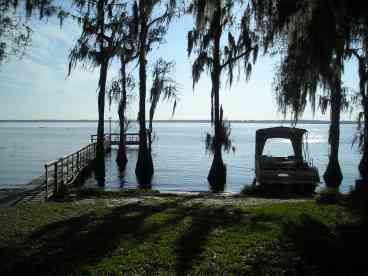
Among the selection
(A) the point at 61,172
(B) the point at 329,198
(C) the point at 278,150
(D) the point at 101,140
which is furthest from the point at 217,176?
(C) the point at 278,150

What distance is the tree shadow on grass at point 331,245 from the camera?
574 cm

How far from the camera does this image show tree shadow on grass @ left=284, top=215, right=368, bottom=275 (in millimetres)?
5738

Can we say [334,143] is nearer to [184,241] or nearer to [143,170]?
[143,170]

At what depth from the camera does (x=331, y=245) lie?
253 inches

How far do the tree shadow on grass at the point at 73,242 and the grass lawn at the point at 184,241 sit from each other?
0.04ft

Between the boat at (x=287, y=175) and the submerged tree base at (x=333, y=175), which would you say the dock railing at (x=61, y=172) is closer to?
the boat at (x=287, y=175)

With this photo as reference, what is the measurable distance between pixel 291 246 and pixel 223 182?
15711 mm

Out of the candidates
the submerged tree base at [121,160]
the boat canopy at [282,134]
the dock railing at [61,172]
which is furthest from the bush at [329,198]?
the submerged tree base at [121,160]

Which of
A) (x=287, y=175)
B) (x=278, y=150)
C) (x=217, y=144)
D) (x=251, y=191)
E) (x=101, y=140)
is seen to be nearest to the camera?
(x=251, y=191)

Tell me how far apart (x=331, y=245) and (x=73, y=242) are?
411 centimetres

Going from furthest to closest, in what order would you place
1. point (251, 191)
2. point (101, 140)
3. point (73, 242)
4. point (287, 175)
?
point (101, 140) < point (287, 175) < point (251, 191) < point (73, 242)

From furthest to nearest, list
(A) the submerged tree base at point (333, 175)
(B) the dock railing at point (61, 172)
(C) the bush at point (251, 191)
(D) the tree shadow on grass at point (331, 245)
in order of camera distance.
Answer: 1. (A) the submerged tree base at point (333, 175)
2. (C) the bush at point (251, 191)
3. (B) the dock railing at point (61, 172)
4. (D) the tree shadow on grass at point (331, 245)

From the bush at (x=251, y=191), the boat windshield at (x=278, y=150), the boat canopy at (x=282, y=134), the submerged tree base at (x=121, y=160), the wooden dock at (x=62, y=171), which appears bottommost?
the boat windshield at (x=278, y=150)

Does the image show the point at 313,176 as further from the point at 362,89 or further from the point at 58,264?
the point at 58,264
